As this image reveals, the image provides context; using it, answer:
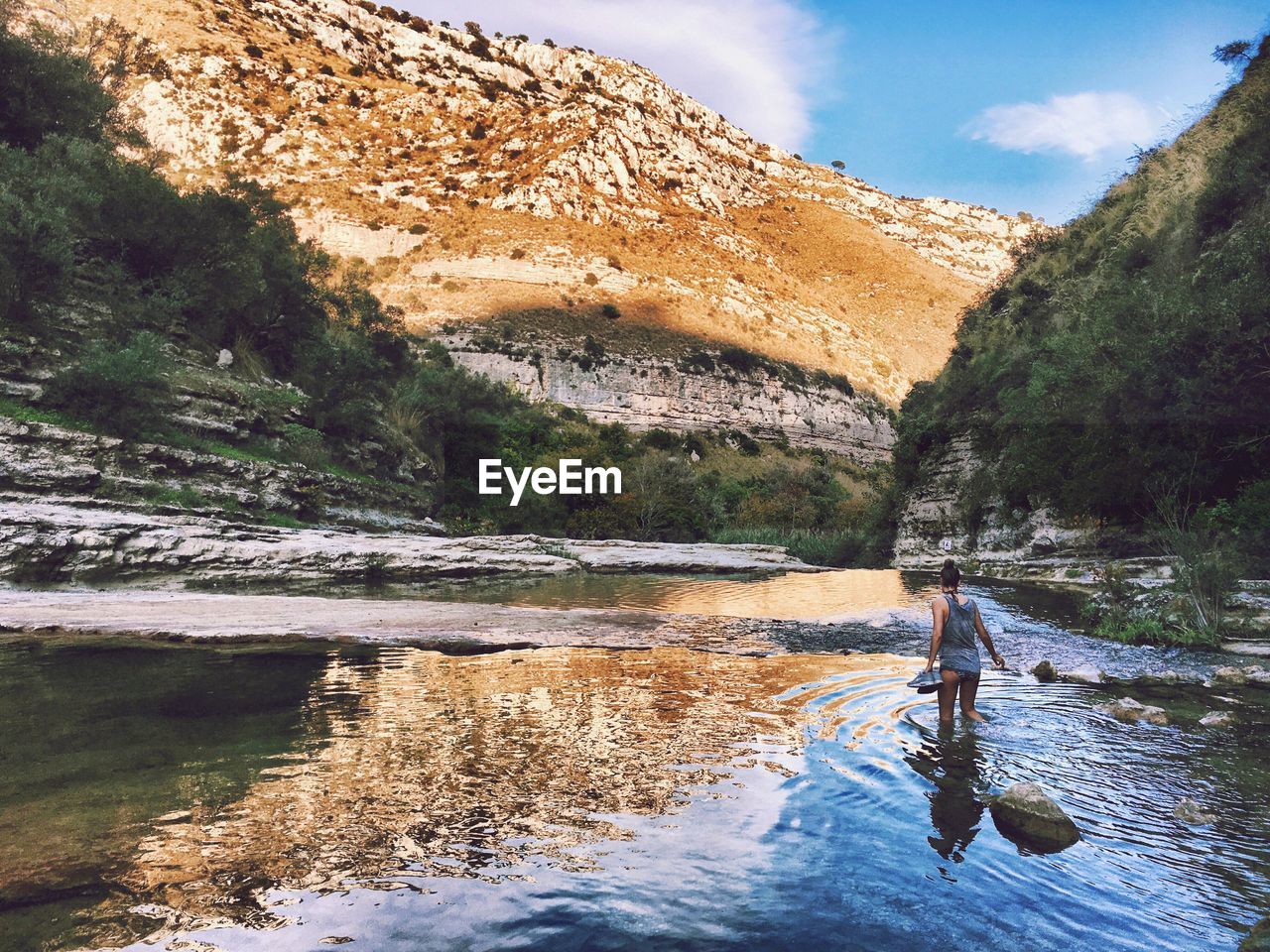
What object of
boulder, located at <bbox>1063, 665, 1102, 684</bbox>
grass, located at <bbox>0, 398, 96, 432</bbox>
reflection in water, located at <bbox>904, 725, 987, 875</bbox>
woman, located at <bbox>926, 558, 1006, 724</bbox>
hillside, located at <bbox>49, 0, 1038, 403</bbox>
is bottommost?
boulder, located at <bbox>1063, 665, 1102, 684</bbox>

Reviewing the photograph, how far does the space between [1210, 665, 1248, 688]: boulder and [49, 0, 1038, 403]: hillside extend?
2631 inches

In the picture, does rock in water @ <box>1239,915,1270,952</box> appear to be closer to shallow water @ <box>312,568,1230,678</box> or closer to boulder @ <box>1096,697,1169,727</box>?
boulder @ <box>1096,697,1169,727</box>

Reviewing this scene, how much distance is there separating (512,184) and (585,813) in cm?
8383

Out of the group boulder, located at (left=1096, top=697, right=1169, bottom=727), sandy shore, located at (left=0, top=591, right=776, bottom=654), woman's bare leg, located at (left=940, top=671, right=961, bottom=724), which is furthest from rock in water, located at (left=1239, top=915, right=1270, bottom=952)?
sandy shore, located at (left=0, top=591, right=776, bottom=654)

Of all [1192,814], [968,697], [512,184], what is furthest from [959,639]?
[512,184]

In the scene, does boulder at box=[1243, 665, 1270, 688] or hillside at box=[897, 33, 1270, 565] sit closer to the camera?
boulder at box=[1243, 665, 1270, 688]

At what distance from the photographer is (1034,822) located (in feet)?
13.1

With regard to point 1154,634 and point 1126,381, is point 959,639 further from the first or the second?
point 1126,381

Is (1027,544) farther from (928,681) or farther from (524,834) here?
(524,834)

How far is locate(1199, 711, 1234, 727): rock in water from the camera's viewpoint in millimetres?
6500

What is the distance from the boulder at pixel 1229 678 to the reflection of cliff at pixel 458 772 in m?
4.81

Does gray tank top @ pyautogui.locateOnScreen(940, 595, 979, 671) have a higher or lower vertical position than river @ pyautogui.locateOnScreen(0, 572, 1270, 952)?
higher

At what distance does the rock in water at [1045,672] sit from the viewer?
8.78 metres

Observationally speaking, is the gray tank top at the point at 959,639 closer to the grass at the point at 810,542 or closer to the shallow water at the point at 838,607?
the shallow water at the point at 838,607
